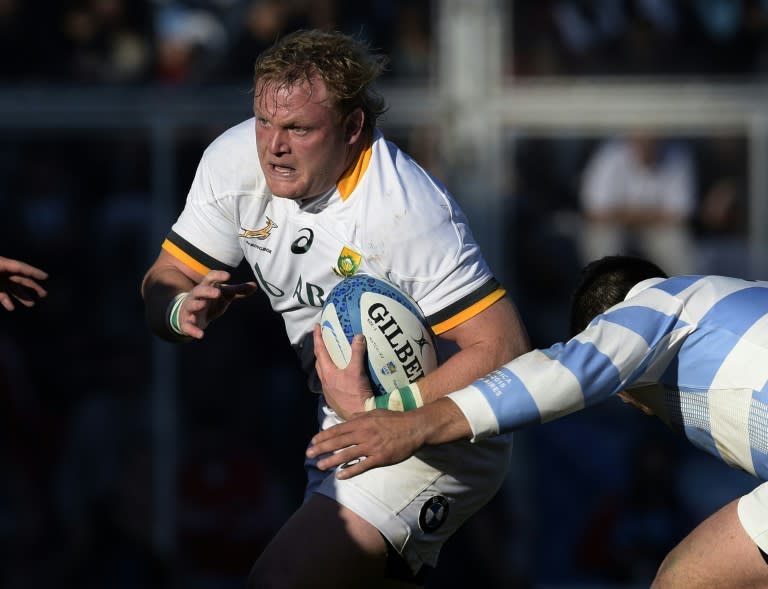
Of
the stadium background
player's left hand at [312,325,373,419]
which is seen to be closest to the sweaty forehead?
player's left hand at [312,325,373,419]

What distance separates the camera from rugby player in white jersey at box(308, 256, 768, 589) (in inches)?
→ 149

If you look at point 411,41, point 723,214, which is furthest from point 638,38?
point 411,41

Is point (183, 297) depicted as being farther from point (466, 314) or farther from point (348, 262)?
point (466, 314)

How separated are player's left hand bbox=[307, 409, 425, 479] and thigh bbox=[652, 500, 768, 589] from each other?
1.06 m

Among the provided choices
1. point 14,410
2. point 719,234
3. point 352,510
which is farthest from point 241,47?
point 352,510

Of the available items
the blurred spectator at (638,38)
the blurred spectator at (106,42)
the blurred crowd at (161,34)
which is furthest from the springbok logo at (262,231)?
the blurred spectator at (638,38)

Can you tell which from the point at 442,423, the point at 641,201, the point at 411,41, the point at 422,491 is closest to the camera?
the point at 442,423

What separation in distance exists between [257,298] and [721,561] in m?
5.01

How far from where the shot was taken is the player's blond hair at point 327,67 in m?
4.42

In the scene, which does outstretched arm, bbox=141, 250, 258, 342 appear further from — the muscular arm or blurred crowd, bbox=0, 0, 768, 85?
blurred crowd, bbox=0, 0, 768, 85

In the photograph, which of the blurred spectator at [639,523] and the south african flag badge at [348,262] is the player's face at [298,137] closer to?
the south african flag badge at [348,262]

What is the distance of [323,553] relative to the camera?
4.41 meters

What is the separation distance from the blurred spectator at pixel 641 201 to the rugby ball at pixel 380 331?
16.4 ft

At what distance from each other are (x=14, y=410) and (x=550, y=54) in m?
4.37
